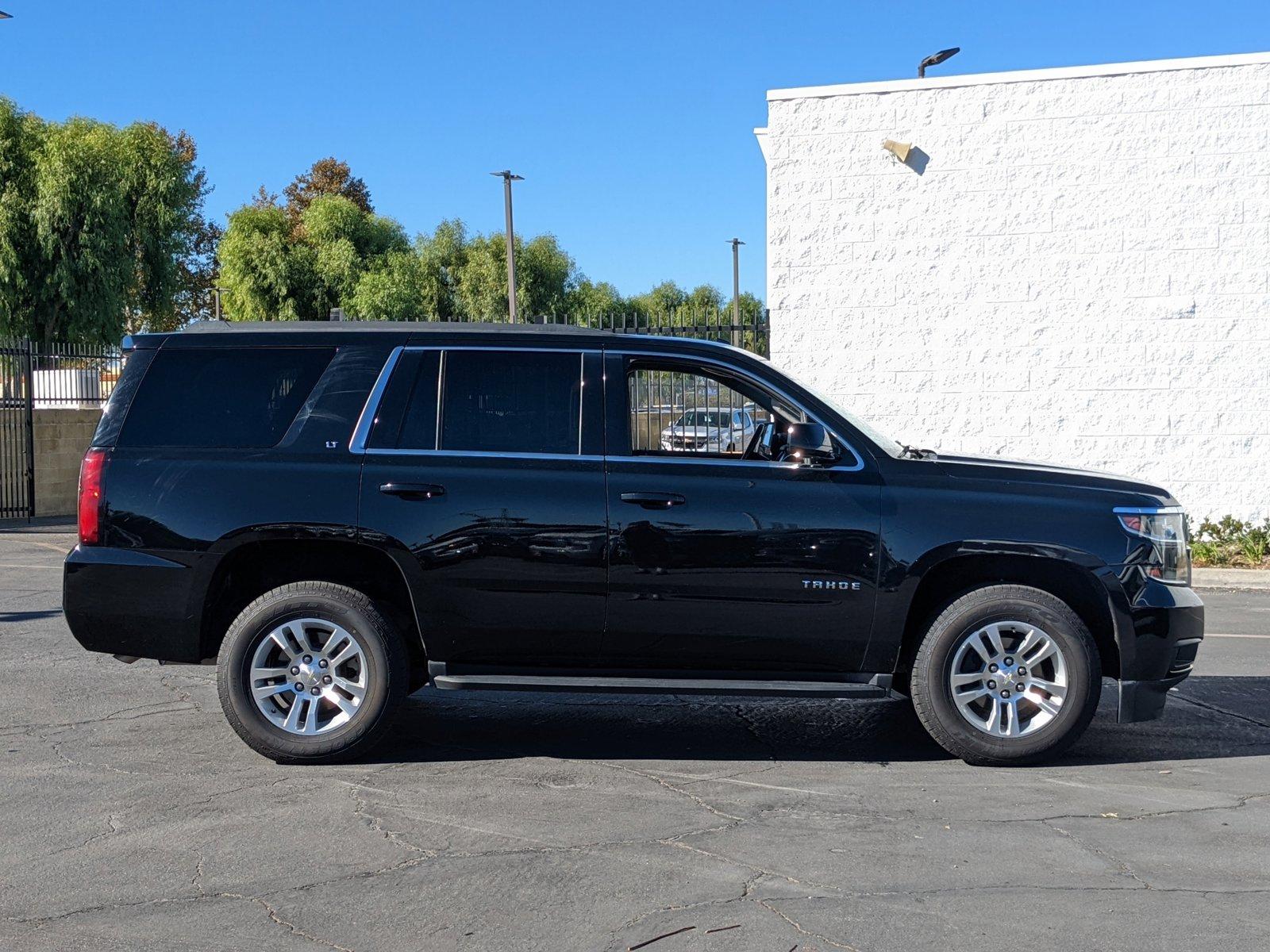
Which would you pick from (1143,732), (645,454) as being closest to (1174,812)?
(1143,732)

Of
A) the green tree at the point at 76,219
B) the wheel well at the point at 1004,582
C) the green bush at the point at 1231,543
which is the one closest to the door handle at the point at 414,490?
the wheel well at the point at 1004,582

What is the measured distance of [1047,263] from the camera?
15.1 meters

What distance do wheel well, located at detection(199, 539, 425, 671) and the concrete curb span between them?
9.39m

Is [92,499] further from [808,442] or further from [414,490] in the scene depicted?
[808,442]

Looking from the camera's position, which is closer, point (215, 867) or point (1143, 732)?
point (215, 867)

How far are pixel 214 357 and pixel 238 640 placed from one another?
1.36 m

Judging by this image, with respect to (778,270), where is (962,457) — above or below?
below

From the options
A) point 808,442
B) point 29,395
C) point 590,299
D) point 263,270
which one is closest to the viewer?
point 808,442

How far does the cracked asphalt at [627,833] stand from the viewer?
4.10 metres

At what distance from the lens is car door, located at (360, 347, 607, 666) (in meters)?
5.97

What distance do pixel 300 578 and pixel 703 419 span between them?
122 inches

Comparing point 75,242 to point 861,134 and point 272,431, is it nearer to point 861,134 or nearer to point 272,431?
point 861,134

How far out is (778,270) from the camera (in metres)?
15.7

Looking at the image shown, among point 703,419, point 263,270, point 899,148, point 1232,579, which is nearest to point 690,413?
point 703,419
